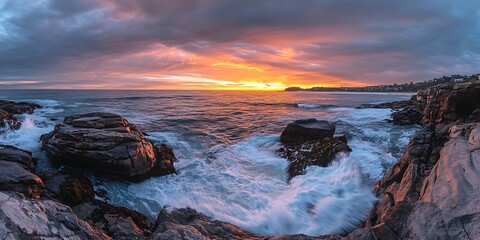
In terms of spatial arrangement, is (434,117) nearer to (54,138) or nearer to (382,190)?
(382,190)

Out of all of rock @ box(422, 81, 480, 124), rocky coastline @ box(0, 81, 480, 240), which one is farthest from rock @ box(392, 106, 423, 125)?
rock @ box(422, 81, 480, 124)

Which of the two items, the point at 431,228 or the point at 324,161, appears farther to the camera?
the point at 324,161

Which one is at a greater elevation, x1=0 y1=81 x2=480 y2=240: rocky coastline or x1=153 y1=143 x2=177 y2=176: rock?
x1=0 y1=81 x2=480 y2=240: rocky coastline

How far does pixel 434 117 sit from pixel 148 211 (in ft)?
37.8

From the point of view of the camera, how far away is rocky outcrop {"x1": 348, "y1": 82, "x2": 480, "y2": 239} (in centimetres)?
455

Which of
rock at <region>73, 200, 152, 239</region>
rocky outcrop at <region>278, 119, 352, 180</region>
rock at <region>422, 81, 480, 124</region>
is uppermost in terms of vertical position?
rock at <region>422, 81, 480, 124</region>

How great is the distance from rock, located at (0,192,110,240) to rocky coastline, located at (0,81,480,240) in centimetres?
1

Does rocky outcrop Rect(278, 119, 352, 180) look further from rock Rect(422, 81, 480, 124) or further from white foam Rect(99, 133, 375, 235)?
rock Rect(422, 81, 480, 124)

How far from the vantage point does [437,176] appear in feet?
19.7

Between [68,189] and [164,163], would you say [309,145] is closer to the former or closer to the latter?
[164,163]

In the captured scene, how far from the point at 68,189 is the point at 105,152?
218cm

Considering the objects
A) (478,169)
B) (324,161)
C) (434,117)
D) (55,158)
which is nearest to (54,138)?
(55,158)

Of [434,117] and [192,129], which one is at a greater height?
[434,117]

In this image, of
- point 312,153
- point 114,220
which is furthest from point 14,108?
point 312,153
